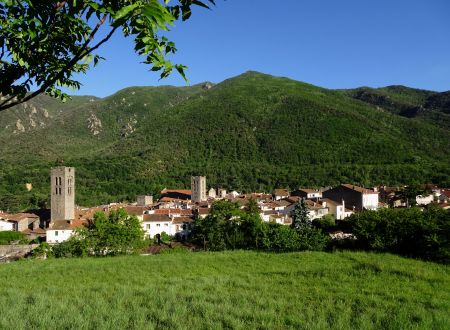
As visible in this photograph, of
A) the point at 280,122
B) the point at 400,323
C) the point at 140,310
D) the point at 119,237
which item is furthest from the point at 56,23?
the point at 280,122

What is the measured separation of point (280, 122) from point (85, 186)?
192ft

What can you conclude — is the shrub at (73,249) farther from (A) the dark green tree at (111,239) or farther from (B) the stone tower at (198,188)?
(B) the stone tower at (198,188)

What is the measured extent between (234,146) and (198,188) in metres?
44.0

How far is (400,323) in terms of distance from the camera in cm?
525

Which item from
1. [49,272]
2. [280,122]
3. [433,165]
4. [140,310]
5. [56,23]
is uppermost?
[280,122]

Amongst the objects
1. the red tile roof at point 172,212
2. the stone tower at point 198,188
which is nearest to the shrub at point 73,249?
the red tile roof at point 172,212

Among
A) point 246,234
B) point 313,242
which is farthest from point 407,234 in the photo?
point 246,234

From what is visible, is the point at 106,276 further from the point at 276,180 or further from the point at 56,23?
the point at 276,180

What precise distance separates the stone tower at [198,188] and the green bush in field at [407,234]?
144 ft

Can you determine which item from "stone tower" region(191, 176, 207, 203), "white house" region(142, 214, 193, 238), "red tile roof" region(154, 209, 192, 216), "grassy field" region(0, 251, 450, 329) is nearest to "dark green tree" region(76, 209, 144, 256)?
"grassy field" region(0, 251, 450, 329)

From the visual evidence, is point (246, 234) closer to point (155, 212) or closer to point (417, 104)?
point (155, 212)

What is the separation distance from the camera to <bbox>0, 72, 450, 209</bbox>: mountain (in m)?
79.6

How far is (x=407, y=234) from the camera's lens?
1927 cm

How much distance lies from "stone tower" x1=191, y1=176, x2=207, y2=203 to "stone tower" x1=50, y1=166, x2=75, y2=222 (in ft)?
78.8
